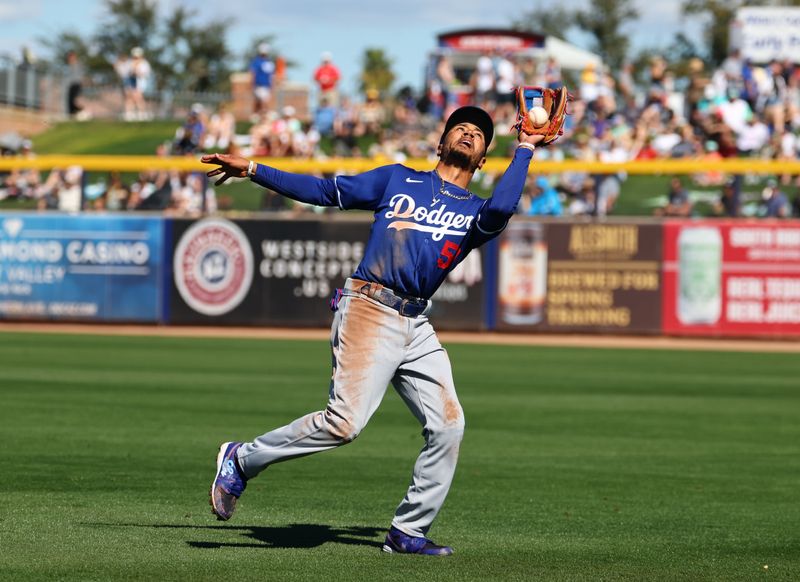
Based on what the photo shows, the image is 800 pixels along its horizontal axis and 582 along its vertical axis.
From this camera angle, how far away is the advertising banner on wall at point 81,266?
77.6 ft

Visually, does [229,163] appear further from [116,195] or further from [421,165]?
[116,195]

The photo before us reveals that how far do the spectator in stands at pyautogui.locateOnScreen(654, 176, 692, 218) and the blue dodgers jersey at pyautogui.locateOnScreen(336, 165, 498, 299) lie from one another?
1662cm

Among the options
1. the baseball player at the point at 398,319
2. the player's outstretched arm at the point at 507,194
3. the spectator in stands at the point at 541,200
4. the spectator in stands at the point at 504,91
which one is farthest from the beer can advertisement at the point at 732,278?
the player's outstretched arm at the point at 507,194

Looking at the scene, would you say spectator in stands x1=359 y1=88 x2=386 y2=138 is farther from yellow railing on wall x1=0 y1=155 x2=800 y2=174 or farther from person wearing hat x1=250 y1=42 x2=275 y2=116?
yellow railing on wall x1=0 y1=155 x2=800 y2=174

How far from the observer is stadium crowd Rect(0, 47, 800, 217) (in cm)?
2292

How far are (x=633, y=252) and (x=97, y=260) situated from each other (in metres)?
9.23

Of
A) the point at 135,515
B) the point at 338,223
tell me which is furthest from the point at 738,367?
the point at 135,515

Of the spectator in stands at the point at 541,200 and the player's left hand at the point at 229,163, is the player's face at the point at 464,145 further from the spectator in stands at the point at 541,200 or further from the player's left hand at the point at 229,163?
the spectator in stands at the point at 541,200

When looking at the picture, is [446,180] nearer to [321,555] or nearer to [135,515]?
[321,555]

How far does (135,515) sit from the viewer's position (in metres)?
7.23

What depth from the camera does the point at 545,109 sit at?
20.9 ft

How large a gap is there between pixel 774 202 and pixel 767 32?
1715 cm

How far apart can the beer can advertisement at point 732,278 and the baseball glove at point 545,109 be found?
53.5ft

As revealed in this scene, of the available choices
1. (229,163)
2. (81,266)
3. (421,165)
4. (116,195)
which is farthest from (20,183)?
Answer: (229,163)
